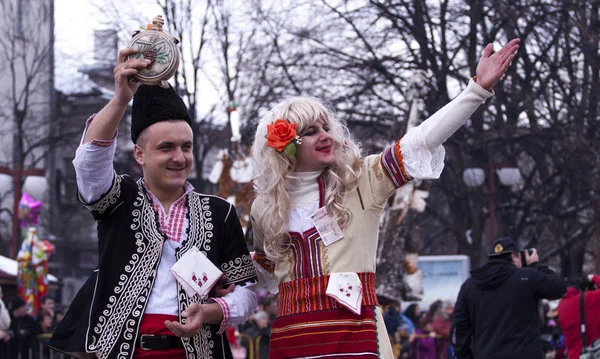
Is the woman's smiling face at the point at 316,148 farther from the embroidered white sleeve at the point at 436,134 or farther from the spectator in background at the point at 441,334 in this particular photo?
the spectator in background at the point at 441,334

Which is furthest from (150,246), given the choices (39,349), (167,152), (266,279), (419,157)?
(39,349)

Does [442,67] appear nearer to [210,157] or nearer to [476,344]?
[476,344]

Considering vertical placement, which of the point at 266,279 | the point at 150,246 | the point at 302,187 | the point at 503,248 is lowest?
the point at 503,248

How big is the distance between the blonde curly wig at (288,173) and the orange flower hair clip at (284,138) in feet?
0.22

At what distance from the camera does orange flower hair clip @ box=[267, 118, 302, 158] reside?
15.0ft

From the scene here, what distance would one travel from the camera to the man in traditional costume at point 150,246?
4082 millimetres

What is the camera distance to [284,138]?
457cm

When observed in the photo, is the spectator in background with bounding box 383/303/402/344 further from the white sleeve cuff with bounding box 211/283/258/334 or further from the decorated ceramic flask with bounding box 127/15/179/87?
the decorated ceramic flask with bounding box 127/15/179/87

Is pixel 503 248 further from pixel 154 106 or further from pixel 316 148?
pixel 154 106

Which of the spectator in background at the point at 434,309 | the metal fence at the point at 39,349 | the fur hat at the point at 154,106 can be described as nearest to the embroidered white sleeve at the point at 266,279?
the fur hat at the point at 154,106

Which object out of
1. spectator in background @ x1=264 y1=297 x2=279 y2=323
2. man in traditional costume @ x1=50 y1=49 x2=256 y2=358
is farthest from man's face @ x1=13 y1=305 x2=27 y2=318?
man in traditional costume @ x1=50 y1=49 x2=256 y2=358

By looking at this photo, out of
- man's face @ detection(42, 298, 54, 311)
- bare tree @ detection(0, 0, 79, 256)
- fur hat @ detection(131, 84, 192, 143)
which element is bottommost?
man's face @ detection(42, 298, 54, 311)

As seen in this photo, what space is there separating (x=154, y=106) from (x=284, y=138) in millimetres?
621

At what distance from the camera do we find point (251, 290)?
4566 mm
